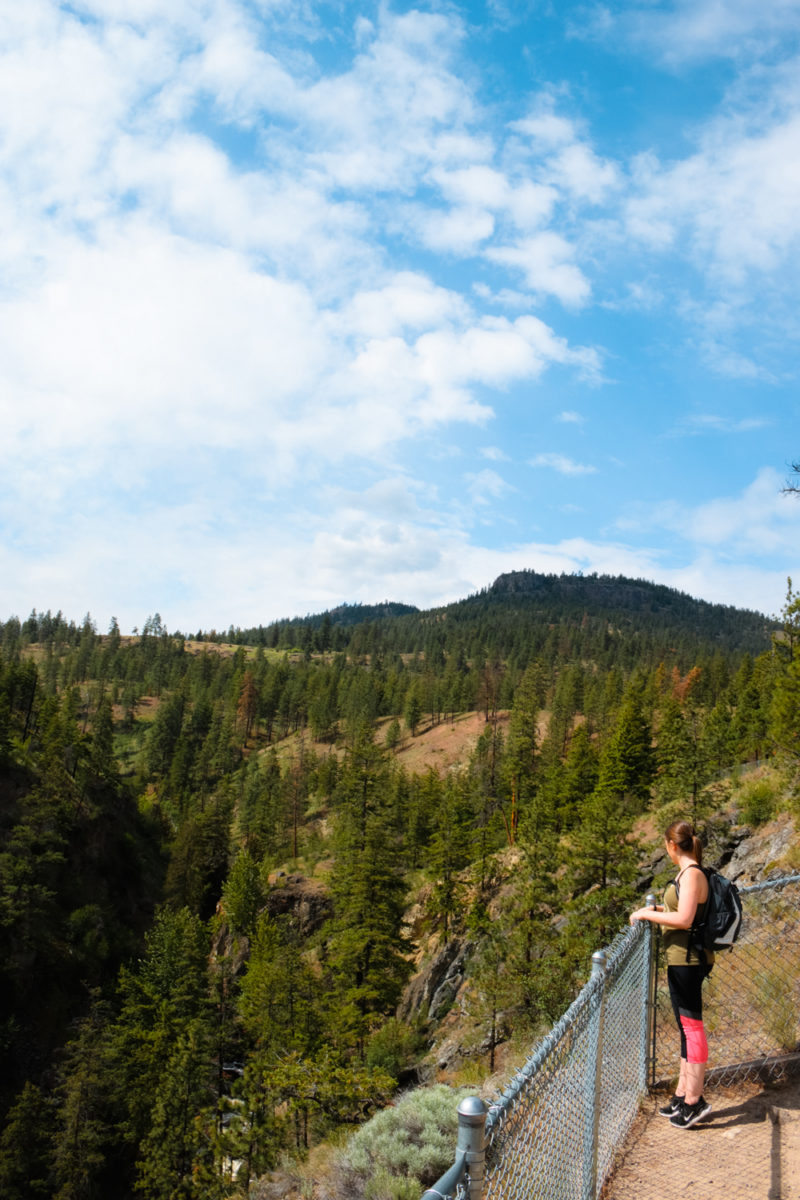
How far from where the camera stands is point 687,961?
510 cm

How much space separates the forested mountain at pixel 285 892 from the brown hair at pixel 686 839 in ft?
52.6

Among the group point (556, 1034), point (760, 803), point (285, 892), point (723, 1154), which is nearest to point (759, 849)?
point (760, 803)

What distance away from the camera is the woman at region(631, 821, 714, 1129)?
16.3 ft

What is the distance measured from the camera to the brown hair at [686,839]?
5133 millimetres

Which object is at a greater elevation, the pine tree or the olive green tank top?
the olive green tank top

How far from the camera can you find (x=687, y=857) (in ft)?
16.9

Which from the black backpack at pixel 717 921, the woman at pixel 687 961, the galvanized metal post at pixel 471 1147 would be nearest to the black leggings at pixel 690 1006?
the woman at pixel 687 961

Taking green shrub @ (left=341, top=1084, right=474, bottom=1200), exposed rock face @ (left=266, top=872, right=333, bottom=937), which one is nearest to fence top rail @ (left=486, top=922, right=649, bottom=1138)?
green shrub @ (left=341, top=1084, right=474, bottom=1200)

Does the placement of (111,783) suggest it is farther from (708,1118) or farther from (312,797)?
(708,1118)

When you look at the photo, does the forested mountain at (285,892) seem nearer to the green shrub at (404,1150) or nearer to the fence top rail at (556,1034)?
the green shrub at (404,1150)

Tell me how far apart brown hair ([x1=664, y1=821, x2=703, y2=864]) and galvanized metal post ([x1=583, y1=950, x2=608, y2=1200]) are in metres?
1.26

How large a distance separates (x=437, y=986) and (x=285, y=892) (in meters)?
19.0

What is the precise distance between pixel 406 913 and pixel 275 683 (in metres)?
69.3

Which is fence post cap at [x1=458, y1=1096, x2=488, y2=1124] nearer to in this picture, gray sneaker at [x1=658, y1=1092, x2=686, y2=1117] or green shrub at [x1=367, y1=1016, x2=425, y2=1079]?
gray sneaker at [x1=658, y1=1092, x2=686, y2=1117]
